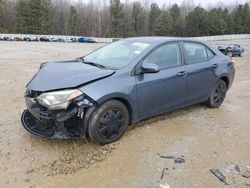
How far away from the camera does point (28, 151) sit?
3.88m

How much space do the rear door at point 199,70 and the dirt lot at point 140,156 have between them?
46 centimetres

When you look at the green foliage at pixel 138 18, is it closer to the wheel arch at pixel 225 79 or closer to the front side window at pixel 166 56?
the wheel arch at pixel 225 79

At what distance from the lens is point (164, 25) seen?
73.6 metres

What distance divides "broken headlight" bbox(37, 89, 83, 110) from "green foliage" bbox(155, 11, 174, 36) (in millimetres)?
72507

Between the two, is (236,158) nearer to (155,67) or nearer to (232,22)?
(155,67)

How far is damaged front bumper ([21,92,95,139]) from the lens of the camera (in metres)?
3.69

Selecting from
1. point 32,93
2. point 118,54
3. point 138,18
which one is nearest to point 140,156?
point 32,93

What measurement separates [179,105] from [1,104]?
3.58 metres

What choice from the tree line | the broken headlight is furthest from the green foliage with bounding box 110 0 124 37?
the broken headlight

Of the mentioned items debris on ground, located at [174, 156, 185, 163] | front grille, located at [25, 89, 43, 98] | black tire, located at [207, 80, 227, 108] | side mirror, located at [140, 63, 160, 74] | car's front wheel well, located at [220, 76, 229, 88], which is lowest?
debris on ground, located at [174, 156, 185, 163]

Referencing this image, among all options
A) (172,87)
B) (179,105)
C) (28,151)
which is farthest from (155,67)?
(28,151)

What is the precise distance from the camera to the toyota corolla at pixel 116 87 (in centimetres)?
374

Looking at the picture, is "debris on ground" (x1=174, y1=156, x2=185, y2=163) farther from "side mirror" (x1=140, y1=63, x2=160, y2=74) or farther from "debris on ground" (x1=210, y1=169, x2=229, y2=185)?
"side mirror" (x1=140, y1=63, x2=160, y2=74)

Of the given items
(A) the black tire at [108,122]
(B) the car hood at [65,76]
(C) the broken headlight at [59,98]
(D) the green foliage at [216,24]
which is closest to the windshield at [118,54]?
(B) the car hood at [65,76]
